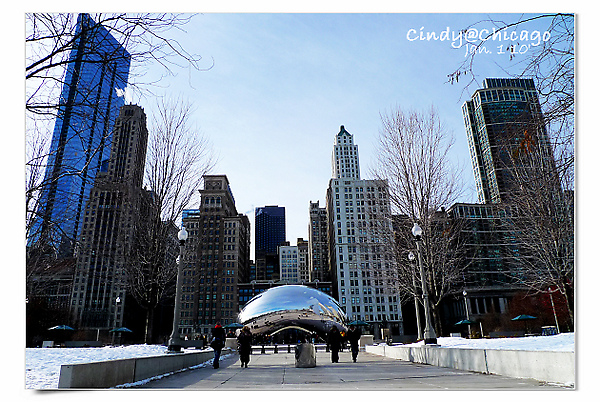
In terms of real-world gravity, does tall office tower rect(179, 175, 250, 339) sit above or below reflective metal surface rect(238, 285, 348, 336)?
above

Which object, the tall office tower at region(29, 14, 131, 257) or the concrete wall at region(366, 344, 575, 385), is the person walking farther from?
the concrete wall at region(366, 344, 575, 385)

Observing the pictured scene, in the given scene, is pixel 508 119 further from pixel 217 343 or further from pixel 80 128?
pixel 217 343

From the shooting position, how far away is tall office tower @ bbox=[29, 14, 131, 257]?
5586 millimetres

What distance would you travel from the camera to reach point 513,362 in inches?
259

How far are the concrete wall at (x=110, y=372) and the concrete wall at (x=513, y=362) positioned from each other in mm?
6706

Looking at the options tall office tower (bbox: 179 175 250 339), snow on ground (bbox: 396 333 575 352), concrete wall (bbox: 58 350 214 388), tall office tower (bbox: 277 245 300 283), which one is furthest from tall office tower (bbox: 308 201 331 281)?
concrete wall (bbox: 58 350 214 388)

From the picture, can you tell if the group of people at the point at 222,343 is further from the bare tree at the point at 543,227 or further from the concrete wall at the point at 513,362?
→ the bare tree at the point at 543,227

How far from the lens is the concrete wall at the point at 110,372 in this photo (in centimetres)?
510

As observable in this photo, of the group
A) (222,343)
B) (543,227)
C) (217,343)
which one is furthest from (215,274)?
(543,227)

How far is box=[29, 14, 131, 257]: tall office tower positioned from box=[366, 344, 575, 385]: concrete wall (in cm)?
789

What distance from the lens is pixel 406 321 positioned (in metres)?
110

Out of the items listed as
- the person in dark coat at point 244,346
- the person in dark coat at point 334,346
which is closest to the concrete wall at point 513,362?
the person in dark coat at point 334,346

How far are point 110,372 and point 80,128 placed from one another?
157 inches
